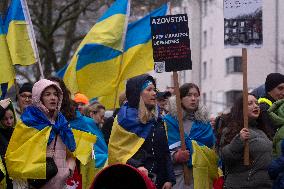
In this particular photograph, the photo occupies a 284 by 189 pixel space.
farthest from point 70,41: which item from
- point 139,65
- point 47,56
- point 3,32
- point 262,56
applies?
point 262,56

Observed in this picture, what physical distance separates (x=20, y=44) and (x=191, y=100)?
248 centimetres

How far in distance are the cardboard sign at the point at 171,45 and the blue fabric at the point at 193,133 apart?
2.11 feet

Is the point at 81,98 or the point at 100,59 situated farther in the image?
the point at 100,59

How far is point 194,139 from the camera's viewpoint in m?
10.5

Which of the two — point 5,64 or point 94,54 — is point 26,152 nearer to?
point 5,64

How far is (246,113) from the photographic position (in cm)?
956

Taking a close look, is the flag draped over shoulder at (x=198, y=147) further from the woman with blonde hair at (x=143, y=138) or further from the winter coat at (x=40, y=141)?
the winter coat at (x=40, y=141)

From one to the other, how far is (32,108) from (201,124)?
7.62ft

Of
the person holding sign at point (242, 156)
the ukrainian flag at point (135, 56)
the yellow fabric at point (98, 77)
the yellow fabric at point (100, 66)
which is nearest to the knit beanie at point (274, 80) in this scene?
the person holding sign at point (242, 156)

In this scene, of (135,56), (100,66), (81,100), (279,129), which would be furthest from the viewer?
(135,56)

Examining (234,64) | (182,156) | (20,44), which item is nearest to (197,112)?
(182,156)

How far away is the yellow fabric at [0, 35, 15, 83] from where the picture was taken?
10923 mm

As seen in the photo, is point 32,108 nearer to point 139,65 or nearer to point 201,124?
point 201,124

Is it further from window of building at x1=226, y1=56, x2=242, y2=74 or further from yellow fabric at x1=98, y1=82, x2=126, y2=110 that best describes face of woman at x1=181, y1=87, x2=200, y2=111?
window of building at x1=226, y1=56, x2=242, y2=74
